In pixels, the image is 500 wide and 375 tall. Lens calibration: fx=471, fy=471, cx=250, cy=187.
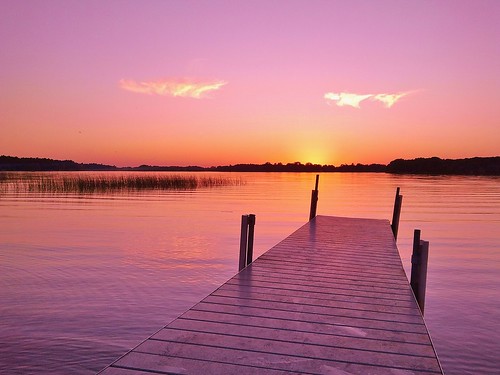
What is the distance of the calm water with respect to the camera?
7222 mm

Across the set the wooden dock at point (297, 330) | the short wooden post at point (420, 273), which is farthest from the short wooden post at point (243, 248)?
the short wooden post at point (420, 273)

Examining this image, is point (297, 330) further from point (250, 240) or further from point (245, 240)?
point (250, 240)

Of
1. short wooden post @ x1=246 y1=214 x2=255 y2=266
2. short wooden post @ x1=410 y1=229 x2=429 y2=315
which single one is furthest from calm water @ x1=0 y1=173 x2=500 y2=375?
short wooden post @ x1=246 y1=214 x2=255 y2=266

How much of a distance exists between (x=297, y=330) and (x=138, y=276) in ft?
26.2

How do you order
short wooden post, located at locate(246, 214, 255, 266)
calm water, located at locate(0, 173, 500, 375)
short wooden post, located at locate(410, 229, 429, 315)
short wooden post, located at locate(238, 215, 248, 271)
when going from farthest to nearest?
short wooden post, located at locate(246, 214, 255, 266) < short wooden post, located at locate(238, 215, 248, 271) < short wooden post, located at locate(410, 229, 429, 315) < calm water, located at locate(0, 173, 500, 375)

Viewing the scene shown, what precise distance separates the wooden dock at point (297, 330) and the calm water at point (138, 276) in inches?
73.7

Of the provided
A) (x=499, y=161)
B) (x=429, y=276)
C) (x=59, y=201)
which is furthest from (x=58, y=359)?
(x=499, y=161)

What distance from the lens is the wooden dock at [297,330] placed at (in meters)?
3.80

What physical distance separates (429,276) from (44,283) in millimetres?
9659

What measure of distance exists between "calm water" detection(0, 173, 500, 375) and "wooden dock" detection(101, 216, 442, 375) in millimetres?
1871

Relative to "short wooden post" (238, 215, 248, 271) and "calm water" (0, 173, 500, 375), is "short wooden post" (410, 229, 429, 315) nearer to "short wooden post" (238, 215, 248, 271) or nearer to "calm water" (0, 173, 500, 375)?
"calm water" (0, 173, 500, 375)

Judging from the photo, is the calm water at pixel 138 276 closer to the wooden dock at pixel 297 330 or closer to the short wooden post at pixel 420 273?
the short wooden post at pixel 420 273

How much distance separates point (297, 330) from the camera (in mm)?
4715

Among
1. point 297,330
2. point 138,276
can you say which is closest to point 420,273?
point 297,330
